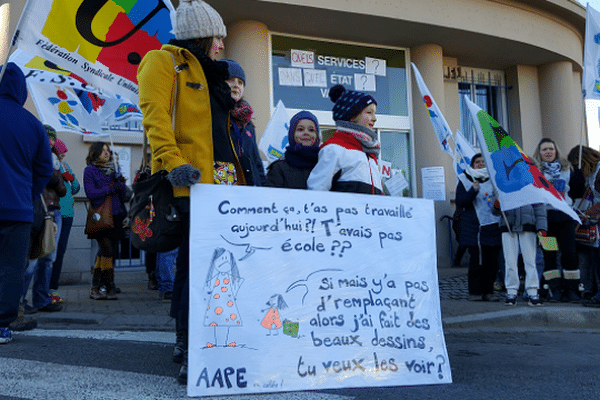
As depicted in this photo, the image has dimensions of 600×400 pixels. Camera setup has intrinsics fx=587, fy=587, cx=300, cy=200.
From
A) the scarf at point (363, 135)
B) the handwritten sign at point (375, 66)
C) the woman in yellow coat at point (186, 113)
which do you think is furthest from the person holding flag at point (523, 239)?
the handwritten sign at point (375, 66)

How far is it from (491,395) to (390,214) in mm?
1085

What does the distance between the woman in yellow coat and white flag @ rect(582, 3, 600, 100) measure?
6.21 m

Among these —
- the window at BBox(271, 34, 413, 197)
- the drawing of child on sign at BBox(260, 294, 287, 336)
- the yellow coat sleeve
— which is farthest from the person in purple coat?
the window at BBox(271, 34, 413, 197)

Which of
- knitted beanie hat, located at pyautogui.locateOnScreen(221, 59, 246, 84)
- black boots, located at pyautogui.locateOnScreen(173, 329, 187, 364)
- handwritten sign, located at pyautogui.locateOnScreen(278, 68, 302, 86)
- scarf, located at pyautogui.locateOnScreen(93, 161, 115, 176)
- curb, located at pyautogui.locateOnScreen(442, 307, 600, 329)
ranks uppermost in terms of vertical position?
handwritten sign, located at pyautogui.locateOnScreen(278, 68, 302, 86)

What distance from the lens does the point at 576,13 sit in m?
13.2

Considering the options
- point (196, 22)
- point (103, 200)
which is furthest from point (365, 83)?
point (196, 22)

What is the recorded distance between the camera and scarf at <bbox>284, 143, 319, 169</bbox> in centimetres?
486

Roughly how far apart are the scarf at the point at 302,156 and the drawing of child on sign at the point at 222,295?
2081 millimetres

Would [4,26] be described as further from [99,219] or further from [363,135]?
[363,135]

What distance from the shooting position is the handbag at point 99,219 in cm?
672

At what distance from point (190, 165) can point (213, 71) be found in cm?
64

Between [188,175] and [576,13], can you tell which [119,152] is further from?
[576,13]

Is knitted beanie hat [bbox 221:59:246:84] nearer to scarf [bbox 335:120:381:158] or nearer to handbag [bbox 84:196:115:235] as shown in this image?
scarf [bbox 335:120:381:158]

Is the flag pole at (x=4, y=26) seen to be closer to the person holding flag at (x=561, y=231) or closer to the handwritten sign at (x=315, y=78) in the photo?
the handwritten sign at (x=315, y=78)
